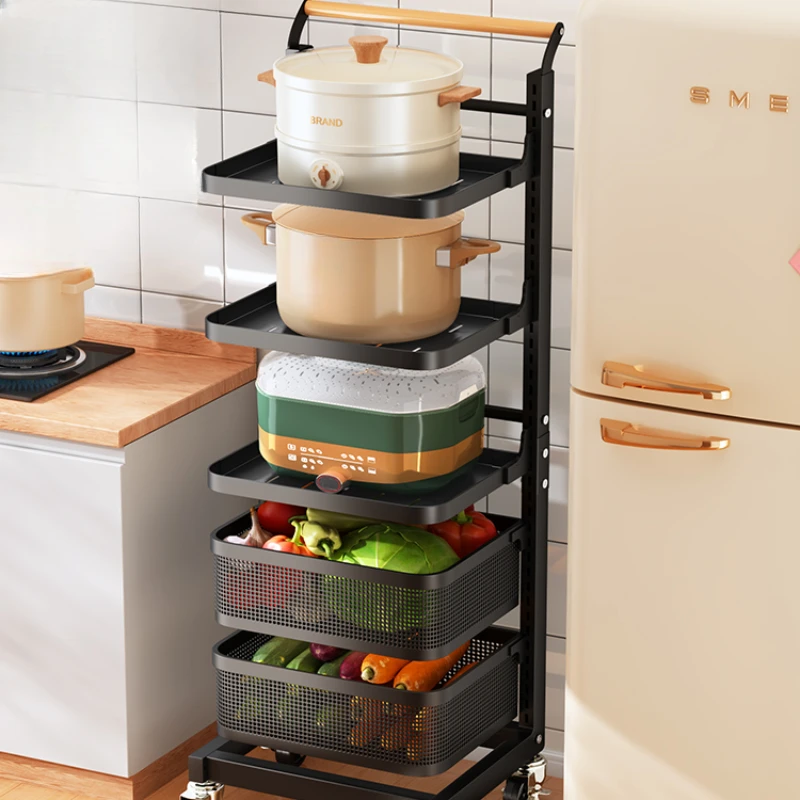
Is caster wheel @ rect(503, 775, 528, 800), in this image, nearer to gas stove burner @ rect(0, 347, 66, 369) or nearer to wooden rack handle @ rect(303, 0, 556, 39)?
gas stove burner @ rect(0, 347, 66, 369)

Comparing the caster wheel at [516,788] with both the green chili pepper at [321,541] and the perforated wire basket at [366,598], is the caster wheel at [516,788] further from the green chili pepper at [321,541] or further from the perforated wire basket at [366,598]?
the green chili pepper at [321,541]

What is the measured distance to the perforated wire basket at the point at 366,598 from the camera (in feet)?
8.49

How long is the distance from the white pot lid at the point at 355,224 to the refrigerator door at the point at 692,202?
0.29 metres

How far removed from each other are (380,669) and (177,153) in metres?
1.14

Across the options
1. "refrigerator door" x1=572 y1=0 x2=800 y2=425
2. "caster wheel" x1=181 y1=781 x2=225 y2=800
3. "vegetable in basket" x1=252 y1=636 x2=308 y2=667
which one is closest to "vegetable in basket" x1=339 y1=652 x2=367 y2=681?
"vegetable in basket" x1=252 y1=636 x2=308 y2=667

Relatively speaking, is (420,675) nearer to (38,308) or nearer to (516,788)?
(516,788)

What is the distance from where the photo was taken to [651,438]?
91.4 inches

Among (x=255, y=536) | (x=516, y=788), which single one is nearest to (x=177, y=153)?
(x=255, y=536)

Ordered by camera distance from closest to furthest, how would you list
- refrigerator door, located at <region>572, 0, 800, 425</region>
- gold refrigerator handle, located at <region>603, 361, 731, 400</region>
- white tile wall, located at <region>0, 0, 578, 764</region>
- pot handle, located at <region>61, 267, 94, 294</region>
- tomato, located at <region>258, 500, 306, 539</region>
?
1. refrigerator door, located at <region>572, 0, 800, 425</region>
2. gold refrigerator handle, located at <region>603, 361, 731, 400</region>
3. tomato, located at <region>258, 500, 306, 539</region>
4. white tile wall, located at <region>0, 0, 578, 764</region>
5. pot handle, located at <region>61, 267, 94, 294</region>

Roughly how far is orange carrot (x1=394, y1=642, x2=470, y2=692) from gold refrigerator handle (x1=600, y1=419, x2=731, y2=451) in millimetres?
552

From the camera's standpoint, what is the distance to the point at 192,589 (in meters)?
3.06

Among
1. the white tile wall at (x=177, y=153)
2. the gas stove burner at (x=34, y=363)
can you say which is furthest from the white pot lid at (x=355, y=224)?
the gas stove burner at (x=34, y=363)

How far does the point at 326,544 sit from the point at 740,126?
0.99 metres

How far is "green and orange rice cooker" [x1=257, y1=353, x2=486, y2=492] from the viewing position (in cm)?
254
